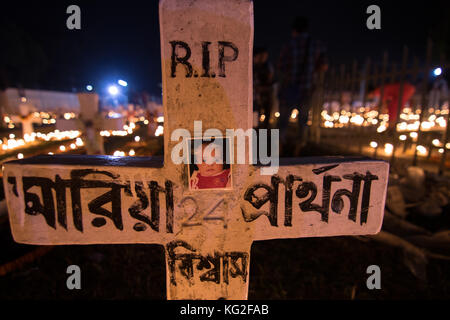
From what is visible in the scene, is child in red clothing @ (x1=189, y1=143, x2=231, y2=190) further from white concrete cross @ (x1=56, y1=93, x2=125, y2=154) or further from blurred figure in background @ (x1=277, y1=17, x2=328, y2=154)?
white concrete cross @ (x1=56, y1=93, x2=125, y2=154)

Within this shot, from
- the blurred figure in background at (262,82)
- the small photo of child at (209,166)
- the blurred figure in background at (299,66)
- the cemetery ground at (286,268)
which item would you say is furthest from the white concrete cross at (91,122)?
the small photo of child at (209,166)

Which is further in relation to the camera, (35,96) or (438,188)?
(35,96)

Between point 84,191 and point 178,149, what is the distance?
0.57 metres

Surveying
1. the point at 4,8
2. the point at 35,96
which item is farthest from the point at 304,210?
the point at 4,8

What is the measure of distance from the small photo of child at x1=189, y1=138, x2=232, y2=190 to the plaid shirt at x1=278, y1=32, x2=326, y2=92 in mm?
4439

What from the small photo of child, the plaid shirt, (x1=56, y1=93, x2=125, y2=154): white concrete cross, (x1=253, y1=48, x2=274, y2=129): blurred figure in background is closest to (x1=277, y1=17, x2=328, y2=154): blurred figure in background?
the plaid shirt

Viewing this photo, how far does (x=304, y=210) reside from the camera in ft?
5.19

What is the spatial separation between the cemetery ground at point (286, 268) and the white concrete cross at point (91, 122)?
113 inches

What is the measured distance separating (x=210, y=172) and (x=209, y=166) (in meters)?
0.03

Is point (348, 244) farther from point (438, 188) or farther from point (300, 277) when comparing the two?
point (438, 188)

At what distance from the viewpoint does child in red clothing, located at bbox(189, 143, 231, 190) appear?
1.40 m

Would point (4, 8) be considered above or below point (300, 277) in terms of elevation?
above

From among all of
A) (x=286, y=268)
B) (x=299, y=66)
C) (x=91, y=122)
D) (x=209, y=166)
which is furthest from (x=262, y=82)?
(x=209, y=166)
